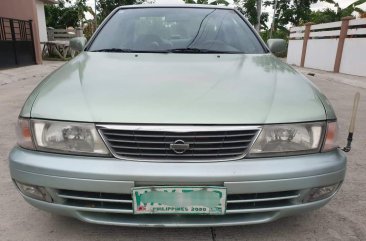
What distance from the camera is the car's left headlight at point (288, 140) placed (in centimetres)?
161

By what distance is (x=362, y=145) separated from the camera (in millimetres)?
3588

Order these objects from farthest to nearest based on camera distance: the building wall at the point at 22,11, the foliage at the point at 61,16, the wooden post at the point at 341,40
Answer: the foliage at the point at 61,16, the building wall at the point at 22,11, the wooden post at the point at 341,40

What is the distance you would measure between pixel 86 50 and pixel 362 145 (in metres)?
2.93

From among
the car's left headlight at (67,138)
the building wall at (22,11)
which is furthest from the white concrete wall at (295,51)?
the car's left headlight at (67,138)

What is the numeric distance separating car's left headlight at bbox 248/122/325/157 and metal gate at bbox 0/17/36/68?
10087mm

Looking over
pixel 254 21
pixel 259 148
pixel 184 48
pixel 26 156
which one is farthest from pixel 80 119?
pixel 254 21

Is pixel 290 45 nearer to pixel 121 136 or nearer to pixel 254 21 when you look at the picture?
pixel 254 21

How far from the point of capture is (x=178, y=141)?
1541mm

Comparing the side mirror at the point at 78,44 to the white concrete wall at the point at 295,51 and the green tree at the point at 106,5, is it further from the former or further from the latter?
the green tree at the point at 106,5

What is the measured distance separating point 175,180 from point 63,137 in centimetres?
58

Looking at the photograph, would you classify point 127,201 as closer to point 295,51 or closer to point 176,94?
point 176,94

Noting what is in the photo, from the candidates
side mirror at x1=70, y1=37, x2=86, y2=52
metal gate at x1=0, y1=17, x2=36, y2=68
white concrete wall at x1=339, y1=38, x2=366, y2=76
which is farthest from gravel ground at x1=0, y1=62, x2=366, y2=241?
metal gate at x1=0, y1=17, x2=36, y2=68

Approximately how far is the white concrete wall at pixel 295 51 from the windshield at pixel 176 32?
1340 cm

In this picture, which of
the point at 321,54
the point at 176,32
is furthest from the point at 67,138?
the point at 321,54
